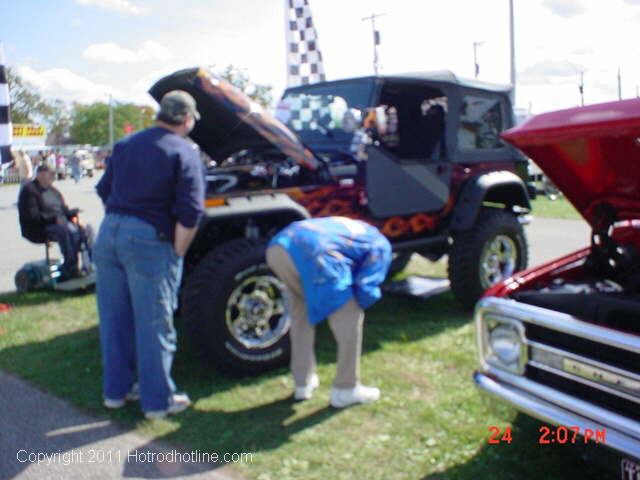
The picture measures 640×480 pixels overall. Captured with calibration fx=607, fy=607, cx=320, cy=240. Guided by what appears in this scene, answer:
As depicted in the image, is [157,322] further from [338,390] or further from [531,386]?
[531,386]

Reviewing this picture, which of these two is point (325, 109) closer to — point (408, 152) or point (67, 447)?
point (408, 152)

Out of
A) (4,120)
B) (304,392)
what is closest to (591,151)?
(304,392)

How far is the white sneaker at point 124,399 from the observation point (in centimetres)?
348

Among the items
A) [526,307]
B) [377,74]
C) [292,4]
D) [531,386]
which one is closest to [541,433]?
[531,386]

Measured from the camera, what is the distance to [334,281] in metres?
3.12

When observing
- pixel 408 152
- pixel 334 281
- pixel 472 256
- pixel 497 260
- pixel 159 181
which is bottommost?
pixel 497 260

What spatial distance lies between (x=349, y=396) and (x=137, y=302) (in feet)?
4.18

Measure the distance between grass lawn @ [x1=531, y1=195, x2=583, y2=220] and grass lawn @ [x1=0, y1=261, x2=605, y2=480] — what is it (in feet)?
29.2

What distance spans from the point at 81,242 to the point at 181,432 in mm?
3709

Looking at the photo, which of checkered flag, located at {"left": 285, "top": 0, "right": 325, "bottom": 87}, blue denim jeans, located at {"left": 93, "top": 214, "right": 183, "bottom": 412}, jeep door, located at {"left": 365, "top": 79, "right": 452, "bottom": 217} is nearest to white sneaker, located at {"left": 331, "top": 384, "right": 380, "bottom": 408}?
blue denim jeans, located at {"left": 93, "top": 214, "right": 183, "bottom": 412}

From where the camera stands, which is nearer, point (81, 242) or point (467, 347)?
point (467, 347)

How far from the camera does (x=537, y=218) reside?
12.7 metres

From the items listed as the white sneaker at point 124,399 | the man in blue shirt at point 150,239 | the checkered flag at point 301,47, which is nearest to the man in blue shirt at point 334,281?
the man in blue shirt at point 150,239
